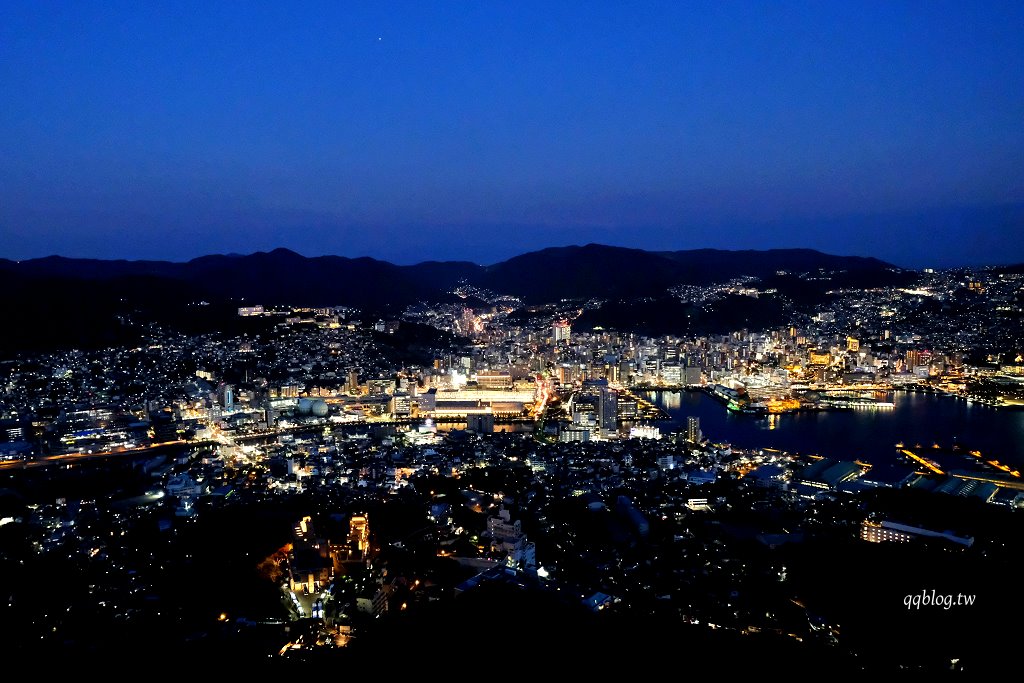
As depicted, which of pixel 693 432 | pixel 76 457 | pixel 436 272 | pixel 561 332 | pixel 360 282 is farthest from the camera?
pixel 436 272

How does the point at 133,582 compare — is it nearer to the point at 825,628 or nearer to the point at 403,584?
the point at 403,584

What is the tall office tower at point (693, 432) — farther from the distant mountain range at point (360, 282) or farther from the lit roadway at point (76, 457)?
the distant mountain range at point (360, 282)

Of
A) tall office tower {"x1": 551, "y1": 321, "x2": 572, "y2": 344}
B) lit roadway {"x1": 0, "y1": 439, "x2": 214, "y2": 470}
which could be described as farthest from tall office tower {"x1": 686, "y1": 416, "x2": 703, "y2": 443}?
tall office tower {"x1": 551, "y1": 321, "x2": 572, "y2": 344}

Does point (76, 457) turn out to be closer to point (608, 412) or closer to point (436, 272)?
point (608, 412)

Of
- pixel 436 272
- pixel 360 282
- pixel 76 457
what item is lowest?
pixel 76 457

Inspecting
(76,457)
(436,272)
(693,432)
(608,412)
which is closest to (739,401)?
(608,412)

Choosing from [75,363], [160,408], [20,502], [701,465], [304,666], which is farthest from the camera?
[75,363]

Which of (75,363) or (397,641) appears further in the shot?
(75,363)

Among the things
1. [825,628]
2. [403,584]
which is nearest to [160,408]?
[403,584]

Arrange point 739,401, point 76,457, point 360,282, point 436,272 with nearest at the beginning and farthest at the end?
point 76,457, point 739,401, point 360,282, point 436,272
